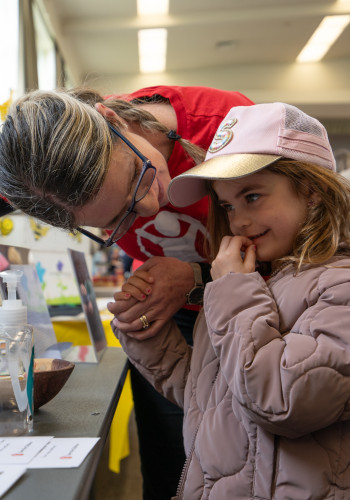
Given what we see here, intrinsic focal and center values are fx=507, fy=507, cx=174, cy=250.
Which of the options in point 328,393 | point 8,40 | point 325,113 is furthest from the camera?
point 325,113

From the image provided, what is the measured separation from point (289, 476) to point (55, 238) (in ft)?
6.14

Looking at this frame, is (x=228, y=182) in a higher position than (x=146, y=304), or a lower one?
higher

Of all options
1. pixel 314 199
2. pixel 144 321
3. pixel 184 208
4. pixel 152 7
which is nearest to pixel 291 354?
pixel 314 199

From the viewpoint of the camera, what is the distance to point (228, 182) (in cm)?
105

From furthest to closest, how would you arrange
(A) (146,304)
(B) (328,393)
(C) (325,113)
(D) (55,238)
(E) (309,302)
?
(C) (325,113) → (D) (55,238) → (A) (146,304) → (E) (309,302) → (B) (328,393)

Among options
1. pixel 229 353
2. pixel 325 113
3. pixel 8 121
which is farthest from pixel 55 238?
pixel 325 113

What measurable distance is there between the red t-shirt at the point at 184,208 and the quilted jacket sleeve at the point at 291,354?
57 cm

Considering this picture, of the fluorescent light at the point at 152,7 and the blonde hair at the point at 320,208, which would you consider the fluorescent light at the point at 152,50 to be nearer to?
the fluorescent light at the point at 152,7

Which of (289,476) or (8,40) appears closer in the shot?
(289,476)

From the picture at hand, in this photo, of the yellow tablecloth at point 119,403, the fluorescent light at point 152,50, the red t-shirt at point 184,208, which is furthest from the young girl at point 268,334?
the fluorescent light at point 152,50

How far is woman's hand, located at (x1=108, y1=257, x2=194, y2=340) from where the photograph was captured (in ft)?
3.79

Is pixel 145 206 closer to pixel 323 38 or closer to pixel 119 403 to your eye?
pixel 119 403

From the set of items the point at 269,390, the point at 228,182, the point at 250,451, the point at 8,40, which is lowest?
the point at 250,451

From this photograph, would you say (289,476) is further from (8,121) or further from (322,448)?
(8,121)
